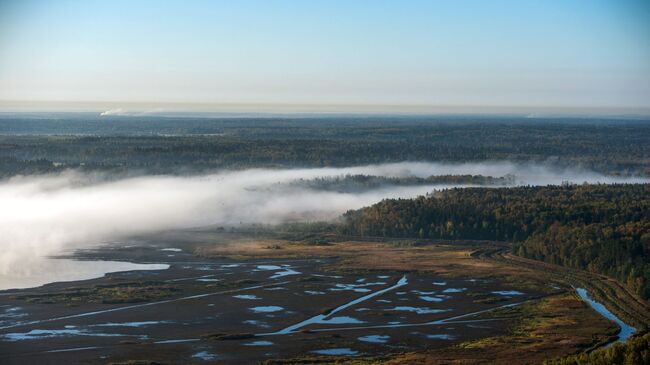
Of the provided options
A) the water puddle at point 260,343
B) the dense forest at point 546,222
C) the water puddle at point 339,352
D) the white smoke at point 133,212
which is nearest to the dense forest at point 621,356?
the water puddle at point 339,352

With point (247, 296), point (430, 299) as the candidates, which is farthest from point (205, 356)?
point (430, 299)

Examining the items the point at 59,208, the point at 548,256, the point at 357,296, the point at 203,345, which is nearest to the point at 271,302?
the point at 357,296

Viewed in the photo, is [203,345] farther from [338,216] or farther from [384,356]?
[338,216]

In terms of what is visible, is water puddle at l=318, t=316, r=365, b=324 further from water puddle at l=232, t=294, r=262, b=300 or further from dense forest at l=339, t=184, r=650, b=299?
dense forest at l=339, t=184, r=650, b=299

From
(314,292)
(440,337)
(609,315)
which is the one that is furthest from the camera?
(314,292)

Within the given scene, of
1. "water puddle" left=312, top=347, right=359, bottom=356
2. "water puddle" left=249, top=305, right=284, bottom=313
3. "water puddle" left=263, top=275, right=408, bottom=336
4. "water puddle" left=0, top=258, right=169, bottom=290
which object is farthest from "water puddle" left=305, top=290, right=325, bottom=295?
"water puddle" left=312, top=347, right=359, bottom=356

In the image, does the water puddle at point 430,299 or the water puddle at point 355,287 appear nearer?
the water puddle at point 430,299

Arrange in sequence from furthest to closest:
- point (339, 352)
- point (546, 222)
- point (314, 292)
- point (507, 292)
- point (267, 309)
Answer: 1. point (546, 222)
2. point (507, 292)
3. point (314, 292)
4. point (267, 309)
5. point (339, 352)

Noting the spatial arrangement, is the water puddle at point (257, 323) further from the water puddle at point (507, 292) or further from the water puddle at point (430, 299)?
the water puddle at point (507, 292)

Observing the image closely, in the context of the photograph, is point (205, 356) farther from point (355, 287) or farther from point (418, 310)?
point (355, 287)
